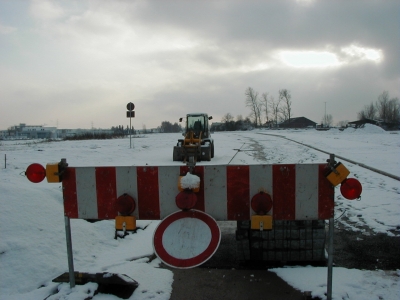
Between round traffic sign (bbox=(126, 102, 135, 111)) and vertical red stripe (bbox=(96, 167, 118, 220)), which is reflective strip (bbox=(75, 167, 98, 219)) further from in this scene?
round traffic sign (bbox=(126, 102, 135, 111))

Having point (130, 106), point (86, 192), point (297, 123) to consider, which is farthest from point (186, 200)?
point (297, 123)

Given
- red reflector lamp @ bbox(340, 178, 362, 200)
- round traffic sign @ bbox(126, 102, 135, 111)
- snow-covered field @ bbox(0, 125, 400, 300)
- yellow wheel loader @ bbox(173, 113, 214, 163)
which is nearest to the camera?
red reflector lamp @ bbox(340, 178, 362, 200)

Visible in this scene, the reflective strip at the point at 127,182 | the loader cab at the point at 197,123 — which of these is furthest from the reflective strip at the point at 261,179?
the loader cab at the point at 197,123

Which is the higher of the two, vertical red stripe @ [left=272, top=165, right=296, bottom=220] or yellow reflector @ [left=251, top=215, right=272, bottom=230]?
vertical red stripe @ [left=272, top=165, right=296, bottom=220]

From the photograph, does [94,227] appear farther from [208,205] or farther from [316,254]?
[316,254]

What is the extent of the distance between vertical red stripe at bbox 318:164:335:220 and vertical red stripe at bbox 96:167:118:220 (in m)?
1.85

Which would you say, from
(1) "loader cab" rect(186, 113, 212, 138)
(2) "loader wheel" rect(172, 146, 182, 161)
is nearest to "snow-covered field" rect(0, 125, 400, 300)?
(2) "loader wheel" rect(172, 146, 182, 161)

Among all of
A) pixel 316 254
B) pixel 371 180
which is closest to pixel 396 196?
pixel 371 180

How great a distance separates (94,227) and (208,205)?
2556 millimetres

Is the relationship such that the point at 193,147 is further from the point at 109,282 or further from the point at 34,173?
the point at 34,173

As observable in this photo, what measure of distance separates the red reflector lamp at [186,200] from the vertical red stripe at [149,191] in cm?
31

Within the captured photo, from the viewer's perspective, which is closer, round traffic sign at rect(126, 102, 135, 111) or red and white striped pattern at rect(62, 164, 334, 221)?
red and white striped pattern at rect(62, 164, 334, 221)

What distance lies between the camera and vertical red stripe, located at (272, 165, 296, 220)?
2.85m

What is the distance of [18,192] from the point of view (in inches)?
198
